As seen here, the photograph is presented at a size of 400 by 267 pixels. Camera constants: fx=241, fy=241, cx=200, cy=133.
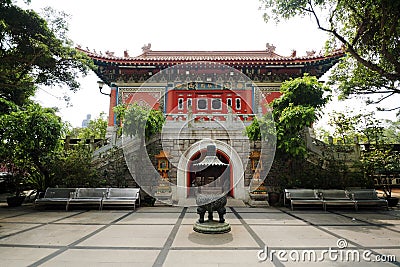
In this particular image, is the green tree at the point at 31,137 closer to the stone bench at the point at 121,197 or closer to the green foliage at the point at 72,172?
the green foliage at the point at 72,172

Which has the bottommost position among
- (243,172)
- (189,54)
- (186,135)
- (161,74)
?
(243,172)

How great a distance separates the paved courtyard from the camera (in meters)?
3.44

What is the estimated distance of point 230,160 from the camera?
9844mm

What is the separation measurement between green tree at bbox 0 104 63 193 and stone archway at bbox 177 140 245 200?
14.7 ft

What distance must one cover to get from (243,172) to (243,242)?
559 centimetres

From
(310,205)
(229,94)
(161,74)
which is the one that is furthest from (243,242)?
(161,74)

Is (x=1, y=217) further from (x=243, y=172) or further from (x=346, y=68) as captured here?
(x=346, y=68)

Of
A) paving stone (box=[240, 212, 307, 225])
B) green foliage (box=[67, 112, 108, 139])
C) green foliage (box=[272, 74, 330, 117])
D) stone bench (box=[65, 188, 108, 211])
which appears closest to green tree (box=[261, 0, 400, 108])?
green foliage (box=[272, 74, 330, 117])

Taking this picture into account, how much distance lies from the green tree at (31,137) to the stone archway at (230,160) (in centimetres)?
449

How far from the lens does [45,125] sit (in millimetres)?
7672

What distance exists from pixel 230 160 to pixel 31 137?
6.95 meters

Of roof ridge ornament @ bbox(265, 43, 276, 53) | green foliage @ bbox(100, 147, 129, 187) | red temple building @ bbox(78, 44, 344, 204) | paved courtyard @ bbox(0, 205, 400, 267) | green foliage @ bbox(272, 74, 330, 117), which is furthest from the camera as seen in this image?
roof ridge ornament @ bbox(265, 43, 276, 53)

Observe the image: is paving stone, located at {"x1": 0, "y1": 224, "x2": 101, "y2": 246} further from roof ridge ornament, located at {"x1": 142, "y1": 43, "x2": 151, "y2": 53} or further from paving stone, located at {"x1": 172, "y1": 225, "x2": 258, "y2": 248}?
roof ridge ornament, located at {"x1": 142, "y1": 43, "x2": 151, "y2": 53}

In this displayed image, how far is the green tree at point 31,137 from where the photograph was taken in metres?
7.33
